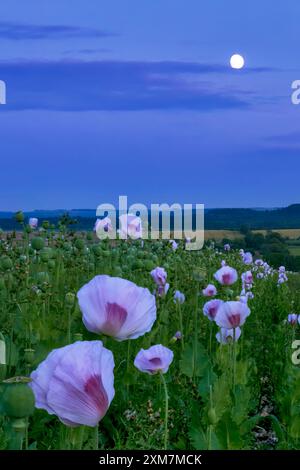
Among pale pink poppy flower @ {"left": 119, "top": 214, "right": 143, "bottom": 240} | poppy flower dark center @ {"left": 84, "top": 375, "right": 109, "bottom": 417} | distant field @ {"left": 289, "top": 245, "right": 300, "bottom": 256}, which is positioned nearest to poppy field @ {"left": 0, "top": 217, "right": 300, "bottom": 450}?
poppy flower dark center @ {"left": 84, "top": 375, "right": 109, "bottom": 417}

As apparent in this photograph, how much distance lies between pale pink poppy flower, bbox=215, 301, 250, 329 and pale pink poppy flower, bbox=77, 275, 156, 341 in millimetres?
1414

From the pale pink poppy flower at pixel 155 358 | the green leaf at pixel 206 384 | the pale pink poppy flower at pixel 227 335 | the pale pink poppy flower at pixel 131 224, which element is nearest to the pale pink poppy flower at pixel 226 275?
the pale pink poppy flower at pixel 227 335

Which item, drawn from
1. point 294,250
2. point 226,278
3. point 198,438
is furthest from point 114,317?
point 294,250

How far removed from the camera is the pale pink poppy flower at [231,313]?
300 centimetres

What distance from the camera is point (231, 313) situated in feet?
9.89

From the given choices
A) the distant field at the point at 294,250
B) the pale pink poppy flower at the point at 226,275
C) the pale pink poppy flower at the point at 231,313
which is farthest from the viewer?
the distant field at the point at 294,250

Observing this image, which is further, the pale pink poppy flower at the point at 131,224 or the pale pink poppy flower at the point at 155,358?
the pale pink poppy flower at the point at 131,224

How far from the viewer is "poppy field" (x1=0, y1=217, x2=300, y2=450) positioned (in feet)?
4.44

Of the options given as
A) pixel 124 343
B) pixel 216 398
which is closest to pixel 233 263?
pixel 124 343

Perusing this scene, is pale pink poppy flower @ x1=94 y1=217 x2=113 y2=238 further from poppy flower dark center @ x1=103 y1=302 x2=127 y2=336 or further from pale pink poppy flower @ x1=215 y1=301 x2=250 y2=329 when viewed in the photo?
poppy flower dark center @ x1=103 y1=302 x2=127 y2=336

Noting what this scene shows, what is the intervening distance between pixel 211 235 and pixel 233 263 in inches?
70.9

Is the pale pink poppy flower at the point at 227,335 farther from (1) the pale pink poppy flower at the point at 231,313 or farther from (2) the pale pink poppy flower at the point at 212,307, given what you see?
(1) the pale pink poppy flower at the point at 231,313

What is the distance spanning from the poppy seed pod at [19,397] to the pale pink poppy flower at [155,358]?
1.12 meters

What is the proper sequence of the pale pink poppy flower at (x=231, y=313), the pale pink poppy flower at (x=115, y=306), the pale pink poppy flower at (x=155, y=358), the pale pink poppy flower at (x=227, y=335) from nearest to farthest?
the pale pink poppy flower at (x=115, y=306)
the pale pink poppy flower at (x=155, y=358)
the pale pink poppy flower at (x=231, y=313)
the pale pink poppy flower at (x=227, y=335)
